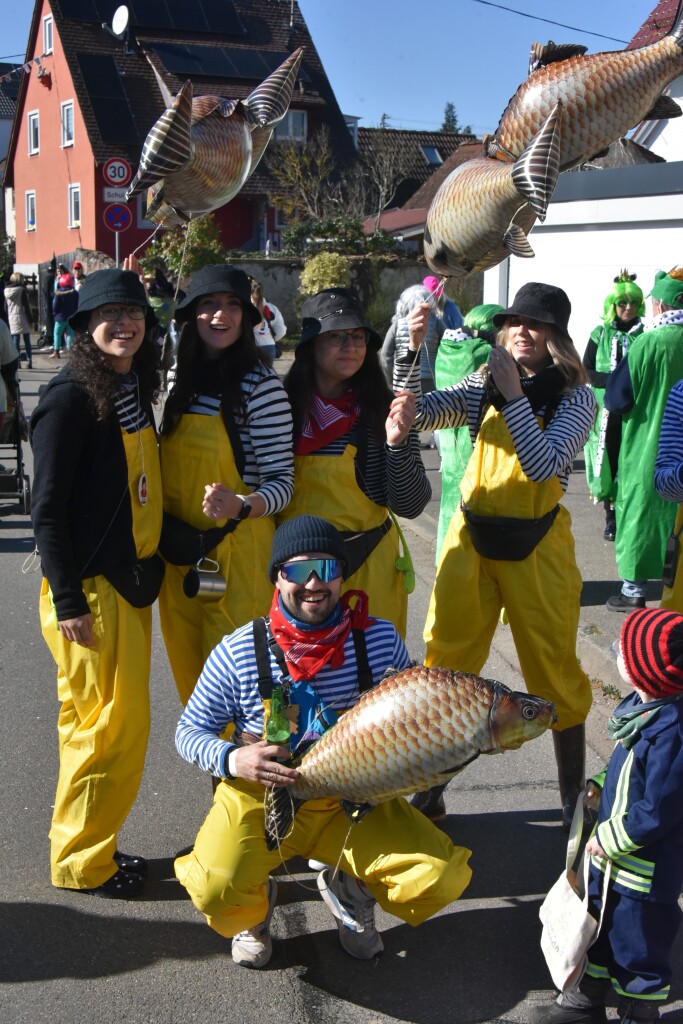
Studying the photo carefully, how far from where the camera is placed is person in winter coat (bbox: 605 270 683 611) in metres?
6.24

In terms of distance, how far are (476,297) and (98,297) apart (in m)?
15.3

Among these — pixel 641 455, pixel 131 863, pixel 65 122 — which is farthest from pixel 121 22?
pixel 65 122

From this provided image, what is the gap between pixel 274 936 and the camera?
3.34 meters

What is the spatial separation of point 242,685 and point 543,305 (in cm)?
163

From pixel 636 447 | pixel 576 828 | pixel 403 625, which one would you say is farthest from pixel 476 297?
pixel 576 828

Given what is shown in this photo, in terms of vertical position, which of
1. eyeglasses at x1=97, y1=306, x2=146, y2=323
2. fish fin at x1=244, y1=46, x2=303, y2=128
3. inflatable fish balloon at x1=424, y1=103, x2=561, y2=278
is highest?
fish fin at x1=244, y1=46, x2=303, y2=128

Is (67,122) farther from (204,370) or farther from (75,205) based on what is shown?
(204,370)

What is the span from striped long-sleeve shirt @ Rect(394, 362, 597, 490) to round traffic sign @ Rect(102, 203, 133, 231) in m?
4.90

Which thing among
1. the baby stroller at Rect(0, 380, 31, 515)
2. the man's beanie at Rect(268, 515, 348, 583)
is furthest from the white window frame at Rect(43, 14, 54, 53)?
the man's beanie at Rect(268, 515, 348, 583)

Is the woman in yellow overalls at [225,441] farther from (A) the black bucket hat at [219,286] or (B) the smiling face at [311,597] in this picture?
(B) the smiling face at [311,597]

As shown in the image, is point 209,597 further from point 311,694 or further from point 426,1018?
point 426,1018

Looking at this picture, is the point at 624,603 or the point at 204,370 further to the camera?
the point at 624,603

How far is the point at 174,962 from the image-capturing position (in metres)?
3.20

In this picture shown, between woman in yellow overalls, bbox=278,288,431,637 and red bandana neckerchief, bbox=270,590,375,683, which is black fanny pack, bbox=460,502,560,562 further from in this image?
red bandana neckerchief, bbox=270,590,375,683
